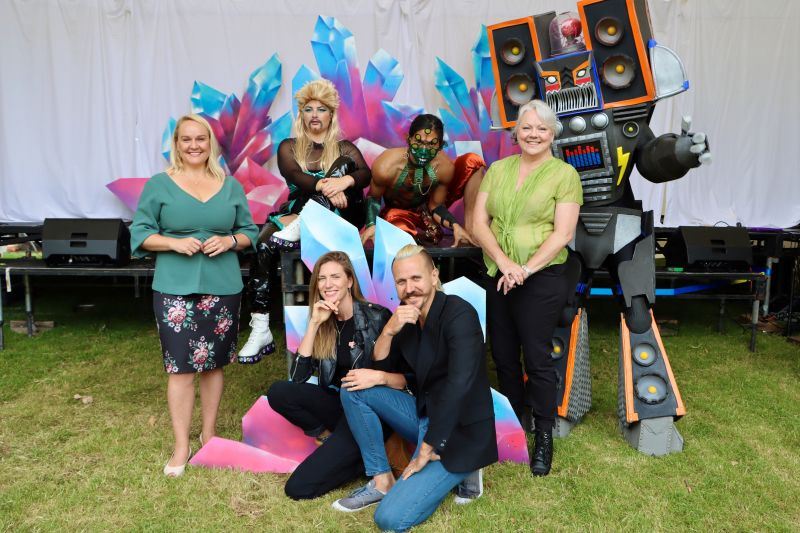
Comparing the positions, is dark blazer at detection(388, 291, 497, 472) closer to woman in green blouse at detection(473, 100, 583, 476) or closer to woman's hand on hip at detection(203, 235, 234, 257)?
woman in green blouse at detection(473, 100, 583, 476)

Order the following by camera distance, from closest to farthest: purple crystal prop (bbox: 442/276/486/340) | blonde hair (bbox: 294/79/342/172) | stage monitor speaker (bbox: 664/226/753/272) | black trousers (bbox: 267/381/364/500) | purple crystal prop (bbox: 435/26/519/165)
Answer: black trousers (bbox: 267/381/364/500)
purple crystal prop (bbox: 442/276/486/340)
blonde hair (bbox: 294/79/342/172)
stage monitor speaker (bbox: 664/226/753/272)
purple crystal prop (bbox: 435/26/519/165)

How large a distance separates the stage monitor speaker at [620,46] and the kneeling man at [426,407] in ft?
4.51

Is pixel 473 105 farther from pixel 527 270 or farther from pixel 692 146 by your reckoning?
pixel 527 270

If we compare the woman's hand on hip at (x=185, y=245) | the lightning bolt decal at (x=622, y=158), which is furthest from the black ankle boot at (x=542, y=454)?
the woman's hand on hip at (x=185, y=245)

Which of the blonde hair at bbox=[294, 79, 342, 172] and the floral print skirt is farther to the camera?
the blonde hair at bbox=[294, 79, 342, 172]

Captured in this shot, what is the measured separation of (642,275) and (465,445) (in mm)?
1319

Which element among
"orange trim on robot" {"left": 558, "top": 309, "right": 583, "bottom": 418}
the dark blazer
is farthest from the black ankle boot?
the dark blazer

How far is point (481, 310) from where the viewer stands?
9.21ft

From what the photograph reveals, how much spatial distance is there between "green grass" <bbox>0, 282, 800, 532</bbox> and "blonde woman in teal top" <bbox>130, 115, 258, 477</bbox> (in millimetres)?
328

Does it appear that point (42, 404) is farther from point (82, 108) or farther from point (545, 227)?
point (545, 227)

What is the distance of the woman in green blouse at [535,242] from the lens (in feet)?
8.75

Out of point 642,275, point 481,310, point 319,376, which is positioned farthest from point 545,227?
point 319,376

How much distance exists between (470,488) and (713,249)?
3.24 metres

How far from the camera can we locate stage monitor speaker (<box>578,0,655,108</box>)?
114 inches
